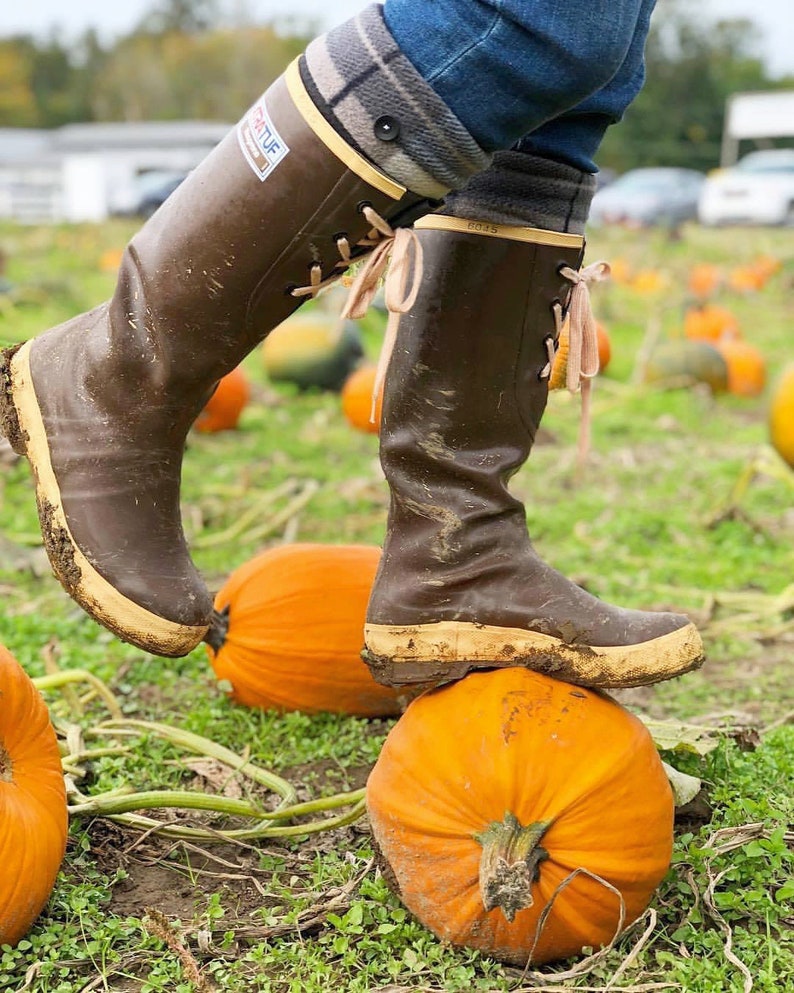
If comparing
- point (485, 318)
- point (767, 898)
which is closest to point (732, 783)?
point (767, 898)

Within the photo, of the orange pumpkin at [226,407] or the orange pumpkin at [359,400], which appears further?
the orange pumpkin at [359,400]

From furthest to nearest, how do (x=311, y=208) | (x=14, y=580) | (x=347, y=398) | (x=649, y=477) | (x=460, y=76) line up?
(x=347, y=398) → (x=649, y=477) → (x=14, y=580) → (x=311, y=208) → (x=460, y=76)

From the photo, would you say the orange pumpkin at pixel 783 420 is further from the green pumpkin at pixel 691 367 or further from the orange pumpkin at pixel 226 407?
the orange pumpkin at pixel 226 407

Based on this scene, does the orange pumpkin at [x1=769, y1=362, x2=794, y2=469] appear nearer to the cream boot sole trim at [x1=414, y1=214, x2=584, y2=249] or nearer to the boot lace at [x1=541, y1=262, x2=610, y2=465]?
the boot lace at [x1=541, y1=262, x2=610, y2=465]

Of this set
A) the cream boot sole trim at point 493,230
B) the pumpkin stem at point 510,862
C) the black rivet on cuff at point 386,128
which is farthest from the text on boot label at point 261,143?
the pumpkin stem at point 510,862

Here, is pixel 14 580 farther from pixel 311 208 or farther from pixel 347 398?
pixel 347 398

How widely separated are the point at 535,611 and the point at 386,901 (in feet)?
1.63

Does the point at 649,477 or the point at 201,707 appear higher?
the point at 201,707

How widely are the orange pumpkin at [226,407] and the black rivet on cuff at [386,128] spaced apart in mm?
3572

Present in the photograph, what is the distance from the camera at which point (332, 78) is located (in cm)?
166

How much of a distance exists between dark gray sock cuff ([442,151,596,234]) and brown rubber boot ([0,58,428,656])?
0.14 meters

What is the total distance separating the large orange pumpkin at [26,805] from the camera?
1.64 m

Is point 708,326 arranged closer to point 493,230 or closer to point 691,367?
point 691,367

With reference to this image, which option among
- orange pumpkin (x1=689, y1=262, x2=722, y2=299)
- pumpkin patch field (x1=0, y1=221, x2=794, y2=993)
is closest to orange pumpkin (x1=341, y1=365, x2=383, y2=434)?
pumpkin patch field (x1=0, y1=221, x2=794, y2=993)
